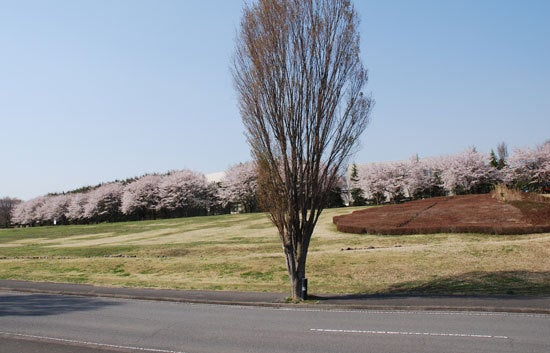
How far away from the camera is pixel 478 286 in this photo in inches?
635

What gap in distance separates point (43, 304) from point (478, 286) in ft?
51.0

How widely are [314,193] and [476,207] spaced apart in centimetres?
2324

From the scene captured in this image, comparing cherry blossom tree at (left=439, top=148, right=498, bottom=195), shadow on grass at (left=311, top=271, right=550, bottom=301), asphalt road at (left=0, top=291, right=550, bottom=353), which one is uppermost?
cherry blossom tree at (left=439, top=148, right=498, bottom=195)

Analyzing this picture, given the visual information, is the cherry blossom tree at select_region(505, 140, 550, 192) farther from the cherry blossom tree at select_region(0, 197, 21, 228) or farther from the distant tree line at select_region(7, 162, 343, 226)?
the cherry blossom tree at select_region(0, 197, 21, 228)

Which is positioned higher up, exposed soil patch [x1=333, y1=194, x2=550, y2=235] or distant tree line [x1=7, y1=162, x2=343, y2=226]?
distant tree line [x1=7, y1=162, x2=343, y2=226]

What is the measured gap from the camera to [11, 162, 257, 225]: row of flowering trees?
85250 mm

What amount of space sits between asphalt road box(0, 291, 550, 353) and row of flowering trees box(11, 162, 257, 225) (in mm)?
65429

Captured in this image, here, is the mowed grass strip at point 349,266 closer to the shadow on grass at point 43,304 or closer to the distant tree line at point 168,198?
the shadow on grass at point 43,304

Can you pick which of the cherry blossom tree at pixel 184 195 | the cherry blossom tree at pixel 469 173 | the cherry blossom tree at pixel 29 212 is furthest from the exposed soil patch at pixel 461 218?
the cherry blossom tree at pixel 29 212

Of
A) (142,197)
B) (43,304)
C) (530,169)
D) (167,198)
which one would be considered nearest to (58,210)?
(142,197)

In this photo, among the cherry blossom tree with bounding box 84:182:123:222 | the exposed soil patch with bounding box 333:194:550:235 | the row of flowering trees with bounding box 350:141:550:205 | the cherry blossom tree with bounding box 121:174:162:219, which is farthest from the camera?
the cherry blossom tree with bounding box 84:182:123:222

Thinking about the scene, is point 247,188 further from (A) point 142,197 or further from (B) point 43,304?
(B) point 43,304

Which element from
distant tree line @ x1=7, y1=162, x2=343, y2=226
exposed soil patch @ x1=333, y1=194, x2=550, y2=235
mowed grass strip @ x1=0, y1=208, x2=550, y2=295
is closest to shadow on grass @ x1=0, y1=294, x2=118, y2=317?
mowed grass strip @ x1=0, y1=208, x2=550, y2=295

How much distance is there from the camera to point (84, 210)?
9694 cm
